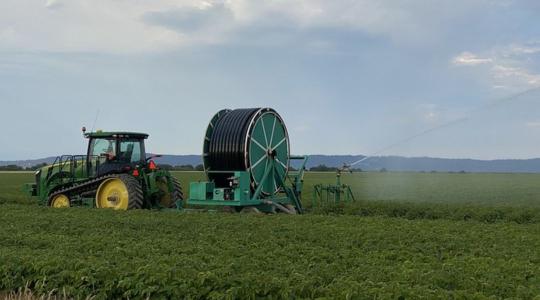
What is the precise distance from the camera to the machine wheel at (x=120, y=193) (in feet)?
59.8

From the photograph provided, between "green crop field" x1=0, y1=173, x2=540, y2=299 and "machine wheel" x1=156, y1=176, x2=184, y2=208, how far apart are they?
17.3ft

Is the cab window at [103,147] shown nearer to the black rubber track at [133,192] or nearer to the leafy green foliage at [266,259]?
the black rubber track at [133,192]

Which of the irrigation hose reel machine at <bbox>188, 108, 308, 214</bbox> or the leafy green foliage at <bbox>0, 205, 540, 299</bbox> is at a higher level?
the irrigation hose reel machine at <bbox>188, 108, 308, 214</bbox>

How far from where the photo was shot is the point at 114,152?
19672 millimetres

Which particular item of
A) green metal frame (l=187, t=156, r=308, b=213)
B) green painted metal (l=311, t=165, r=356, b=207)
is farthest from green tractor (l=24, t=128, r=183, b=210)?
green painted metal (l=311, t=165, r=356, b=207)

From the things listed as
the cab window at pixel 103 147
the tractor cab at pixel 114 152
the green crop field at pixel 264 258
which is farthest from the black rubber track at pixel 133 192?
the green crop field at pixel 264 258

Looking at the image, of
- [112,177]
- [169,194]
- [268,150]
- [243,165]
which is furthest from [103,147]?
[268,150]

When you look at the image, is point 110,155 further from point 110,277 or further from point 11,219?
point 110,277

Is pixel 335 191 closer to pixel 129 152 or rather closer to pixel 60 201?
pixel 129 152

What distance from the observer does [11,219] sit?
14125mm

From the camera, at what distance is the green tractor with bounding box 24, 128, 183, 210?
61.9ft

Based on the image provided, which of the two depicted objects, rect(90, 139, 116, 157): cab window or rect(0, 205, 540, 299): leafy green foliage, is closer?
rect(0, 205, 540, 299): leafy green foliage

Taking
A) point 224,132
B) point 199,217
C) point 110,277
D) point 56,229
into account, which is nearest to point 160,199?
point 224,132

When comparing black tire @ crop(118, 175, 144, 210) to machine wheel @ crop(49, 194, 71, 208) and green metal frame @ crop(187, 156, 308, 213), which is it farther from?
machine wheel @ crop(49, 194, 71, 208)
